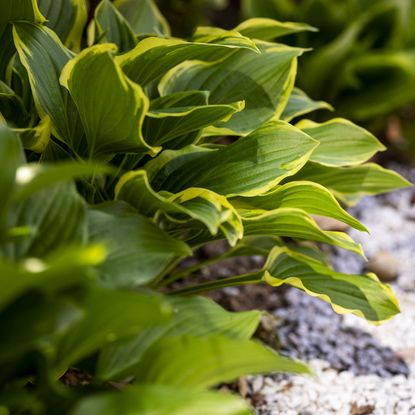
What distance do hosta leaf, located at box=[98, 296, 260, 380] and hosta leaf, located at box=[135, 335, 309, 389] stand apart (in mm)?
55

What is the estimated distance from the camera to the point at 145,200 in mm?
1279

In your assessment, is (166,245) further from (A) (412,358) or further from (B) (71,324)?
(A) (412,358)

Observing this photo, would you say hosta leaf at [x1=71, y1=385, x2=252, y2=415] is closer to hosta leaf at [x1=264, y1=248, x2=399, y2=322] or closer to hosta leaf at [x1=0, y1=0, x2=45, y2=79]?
hosta leaf at [x1=264, y1=248, x2=399, y2=322]

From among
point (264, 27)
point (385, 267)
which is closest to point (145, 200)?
point (264, 27)

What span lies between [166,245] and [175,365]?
0.21 metres

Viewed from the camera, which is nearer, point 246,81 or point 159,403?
point 159,403

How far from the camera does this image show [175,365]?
100cm

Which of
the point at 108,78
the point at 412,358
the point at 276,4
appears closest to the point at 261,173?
the point at 108,78

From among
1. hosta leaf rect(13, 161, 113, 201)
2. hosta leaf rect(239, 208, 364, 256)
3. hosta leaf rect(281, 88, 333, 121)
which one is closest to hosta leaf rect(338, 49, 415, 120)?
hosta leaf rect(281, 88, 333, 121)

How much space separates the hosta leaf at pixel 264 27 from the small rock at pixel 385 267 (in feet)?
2.60

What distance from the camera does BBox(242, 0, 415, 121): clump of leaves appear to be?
2521 mm

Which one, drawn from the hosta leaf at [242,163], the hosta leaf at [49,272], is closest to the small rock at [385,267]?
the hosta leaf at [242,163]

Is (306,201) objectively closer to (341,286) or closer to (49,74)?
(341,286)

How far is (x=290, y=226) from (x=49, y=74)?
572 millimetres
